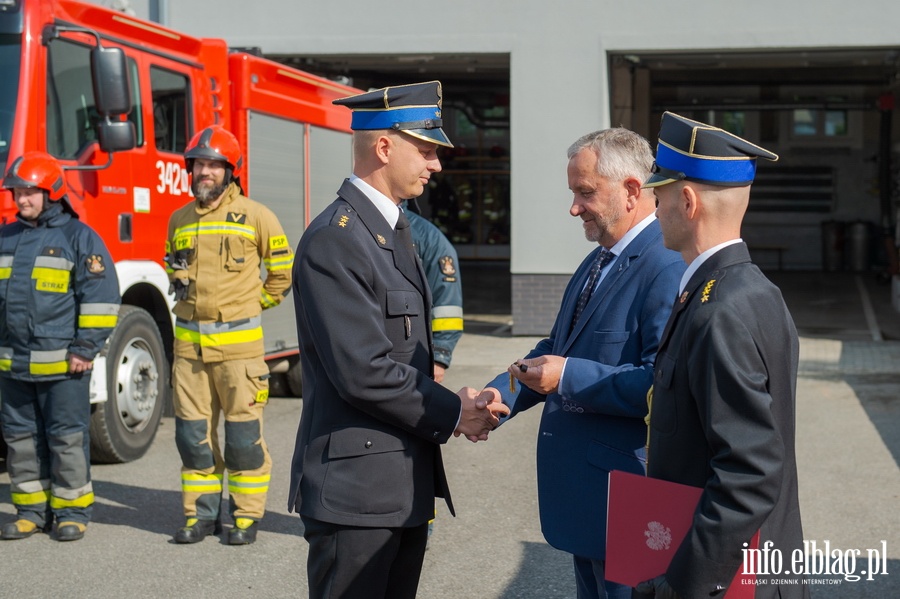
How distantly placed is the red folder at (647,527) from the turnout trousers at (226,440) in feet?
11.9

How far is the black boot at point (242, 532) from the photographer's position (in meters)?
5.96

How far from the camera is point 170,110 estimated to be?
8.59 m

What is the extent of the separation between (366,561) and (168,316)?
5780 mm

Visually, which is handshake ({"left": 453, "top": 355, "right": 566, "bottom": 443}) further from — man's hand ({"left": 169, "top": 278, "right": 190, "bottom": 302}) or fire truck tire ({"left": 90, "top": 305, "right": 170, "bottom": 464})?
fire truck tire ({"left": 90, "top": 305, "right": 170, "bottom": 464})

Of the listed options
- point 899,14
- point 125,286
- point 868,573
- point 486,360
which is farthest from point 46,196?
point 899,14

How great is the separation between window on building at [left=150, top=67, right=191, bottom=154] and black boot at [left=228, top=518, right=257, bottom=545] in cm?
345

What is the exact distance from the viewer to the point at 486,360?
41.0ft

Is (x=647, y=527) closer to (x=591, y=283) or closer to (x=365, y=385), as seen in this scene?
(x=365, y=385)

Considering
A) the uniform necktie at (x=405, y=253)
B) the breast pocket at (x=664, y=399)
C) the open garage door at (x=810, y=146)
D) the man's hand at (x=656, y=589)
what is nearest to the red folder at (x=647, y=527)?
the man's hand at (x=656, y=589)

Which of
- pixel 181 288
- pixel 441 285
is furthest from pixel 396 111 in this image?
pixel 181 288

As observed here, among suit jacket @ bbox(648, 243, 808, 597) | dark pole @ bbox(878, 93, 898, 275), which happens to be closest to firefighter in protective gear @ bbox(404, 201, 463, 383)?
suit jacket @ bbox(648, 243, 808, 597)

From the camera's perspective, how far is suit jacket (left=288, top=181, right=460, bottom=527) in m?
2.99

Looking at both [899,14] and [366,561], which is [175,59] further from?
[899,14]

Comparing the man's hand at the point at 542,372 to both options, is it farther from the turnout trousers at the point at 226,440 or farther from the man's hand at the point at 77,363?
the man's hand at the point at 77,363
